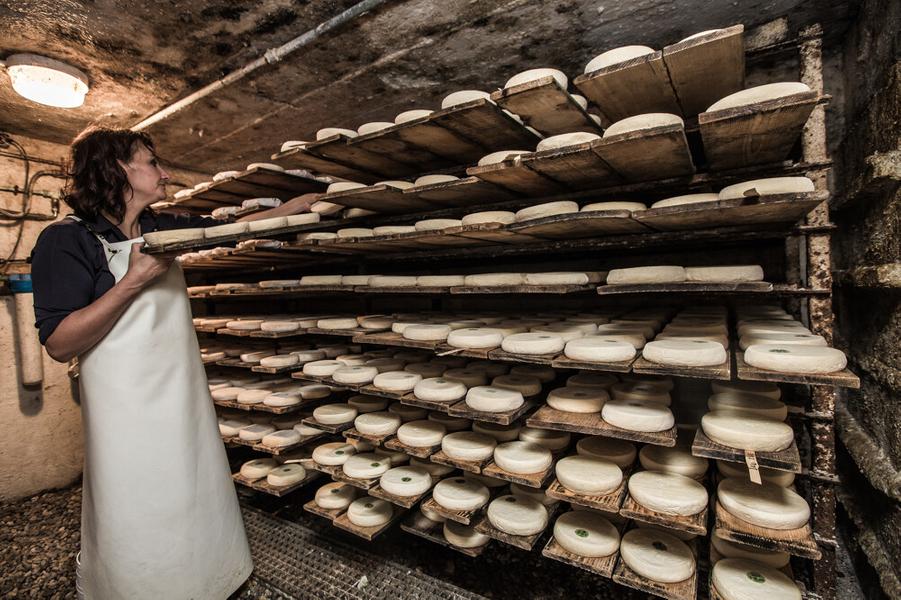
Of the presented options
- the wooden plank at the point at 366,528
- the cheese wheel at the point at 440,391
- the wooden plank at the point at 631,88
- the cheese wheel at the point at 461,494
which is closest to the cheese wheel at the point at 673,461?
the cheese wheel at the point at 461,494

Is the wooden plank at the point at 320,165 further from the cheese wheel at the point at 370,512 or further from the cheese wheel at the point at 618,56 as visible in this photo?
the cheese wheel at the point at 370,512

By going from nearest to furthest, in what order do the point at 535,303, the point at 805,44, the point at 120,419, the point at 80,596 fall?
the point at 120,419 < the point at 805,44 < the point at 80,596 < the point at 535,303

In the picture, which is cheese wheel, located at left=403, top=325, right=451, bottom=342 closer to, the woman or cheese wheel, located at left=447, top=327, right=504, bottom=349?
cheese wheel, located at left=447, top=327, right=504, bottom=349

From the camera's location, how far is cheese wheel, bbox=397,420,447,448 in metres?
2.18

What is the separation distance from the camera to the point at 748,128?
145 centimetres

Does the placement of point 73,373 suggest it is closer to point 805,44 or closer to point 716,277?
point 716,277

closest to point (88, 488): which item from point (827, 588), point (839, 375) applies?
point (839, 375)

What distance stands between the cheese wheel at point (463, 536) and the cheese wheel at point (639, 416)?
101 cm

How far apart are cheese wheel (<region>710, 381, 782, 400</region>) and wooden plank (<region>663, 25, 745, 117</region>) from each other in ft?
4.43

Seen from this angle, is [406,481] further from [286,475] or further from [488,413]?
[286,475]

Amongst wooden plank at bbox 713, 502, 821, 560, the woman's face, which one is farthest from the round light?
wooden plank at bbox 713, 502, 821, 560

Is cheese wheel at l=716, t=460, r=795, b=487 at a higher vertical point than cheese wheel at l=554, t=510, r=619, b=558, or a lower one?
higher

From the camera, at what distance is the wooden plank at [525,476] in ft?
5.82

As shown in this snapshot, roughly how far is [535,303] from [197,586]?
2.61m
